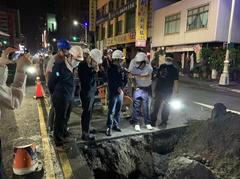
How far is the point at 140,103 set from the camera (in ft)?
19.4

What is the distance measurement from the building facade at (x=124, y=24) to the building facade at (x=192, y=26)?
1.35 m

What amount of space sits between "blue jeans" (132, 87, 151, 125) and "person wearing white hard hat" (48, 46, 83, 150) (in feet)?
6.03

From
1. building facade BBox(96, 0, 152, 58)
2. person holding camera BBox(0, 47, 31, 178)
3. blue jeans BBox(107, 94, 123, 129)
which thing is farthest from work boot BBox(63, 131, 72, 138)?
building facade BBox(96, 0, 152, 58)

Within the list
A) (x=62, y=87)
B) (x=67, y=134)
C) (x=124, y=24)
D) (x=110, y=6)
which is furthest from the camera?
(x=110, y=6)

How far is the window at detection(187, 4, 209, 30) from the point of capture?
62.7ft

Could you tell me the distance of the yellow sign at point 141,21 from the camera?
25728 mm

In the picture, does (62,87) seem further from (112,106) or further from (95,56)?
(112,106)

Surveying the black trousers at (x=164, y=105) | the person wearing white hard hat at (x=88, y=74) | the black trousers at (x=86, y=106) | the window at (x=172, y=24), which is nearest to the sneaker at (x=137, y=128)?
the black trousers at (x=164, y=105)

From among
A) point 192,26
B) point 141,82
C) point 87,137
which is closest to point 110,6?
point 192,26

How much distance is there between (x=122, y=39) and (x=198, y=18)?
15.0 m

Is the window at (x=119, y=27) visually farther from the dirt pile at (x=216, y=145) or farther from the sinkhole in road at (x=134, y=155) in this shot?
the sinkhole in road at (x=134, y=155)

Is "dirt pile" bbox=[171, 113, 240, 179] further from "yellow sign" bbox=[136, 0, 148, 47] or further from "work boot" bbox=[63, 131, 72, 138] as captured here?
"yellow sign" bbox=[136, 0, 148, 47]

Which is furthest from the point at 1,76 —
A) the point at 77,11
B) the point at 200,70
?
the point at 77,11

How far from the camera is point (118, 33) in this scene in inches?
1464
